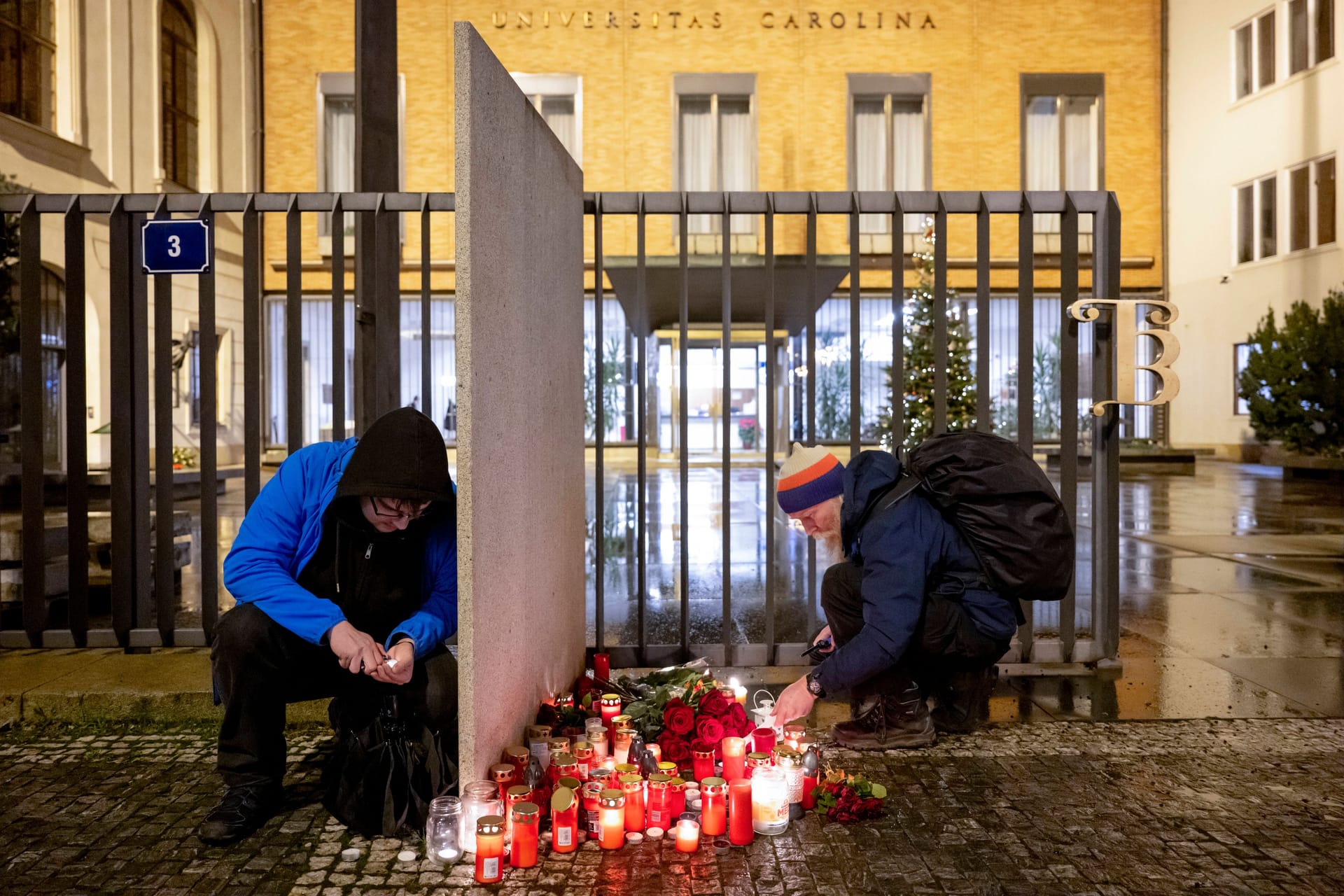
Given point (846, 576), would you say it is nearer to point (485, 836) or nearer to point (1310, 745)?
point (485, 836)

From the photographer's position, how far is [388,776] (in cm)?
294

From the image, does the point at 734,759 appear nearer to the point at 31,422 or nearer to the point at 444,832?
the point at 444,832

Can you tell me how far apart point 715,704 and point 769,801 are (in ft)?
1.58

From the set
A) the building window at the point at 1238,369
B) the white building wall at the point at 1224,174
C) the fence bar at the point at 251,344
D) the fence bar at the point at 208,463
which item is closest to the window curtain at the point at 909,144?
the white building wall at the point at 1224,174

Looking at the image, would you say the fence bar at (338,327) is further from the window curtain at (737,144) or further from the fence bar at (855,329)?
the window curtain at (737,144)

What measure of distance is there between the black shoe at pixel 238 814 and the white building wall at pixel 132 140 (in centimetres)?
1398

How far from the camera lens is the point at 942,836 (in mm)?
2859

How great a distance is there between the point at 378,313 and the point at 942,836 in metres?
3.20

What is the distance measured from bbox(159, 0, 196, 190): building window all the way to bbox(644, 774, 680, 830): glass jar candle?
2027 centimetres

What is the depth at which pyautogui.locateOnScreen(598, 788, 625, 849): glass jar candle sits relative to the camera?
2.80 metres

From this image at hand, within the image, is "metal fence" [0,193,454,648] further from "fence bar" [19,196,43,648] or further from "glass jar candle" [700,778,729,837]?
"glass jar candle" [700,778,729,837]

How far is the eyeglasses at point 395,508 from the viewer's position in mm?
2996

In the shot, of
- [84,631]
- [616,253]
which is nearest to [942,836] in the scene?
[84,631]

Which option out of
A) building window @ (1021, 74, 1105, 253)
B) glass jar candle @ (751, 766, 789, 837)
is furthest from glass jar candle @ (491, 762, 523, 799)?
building window @ (1021, 74, 1105, 253)
